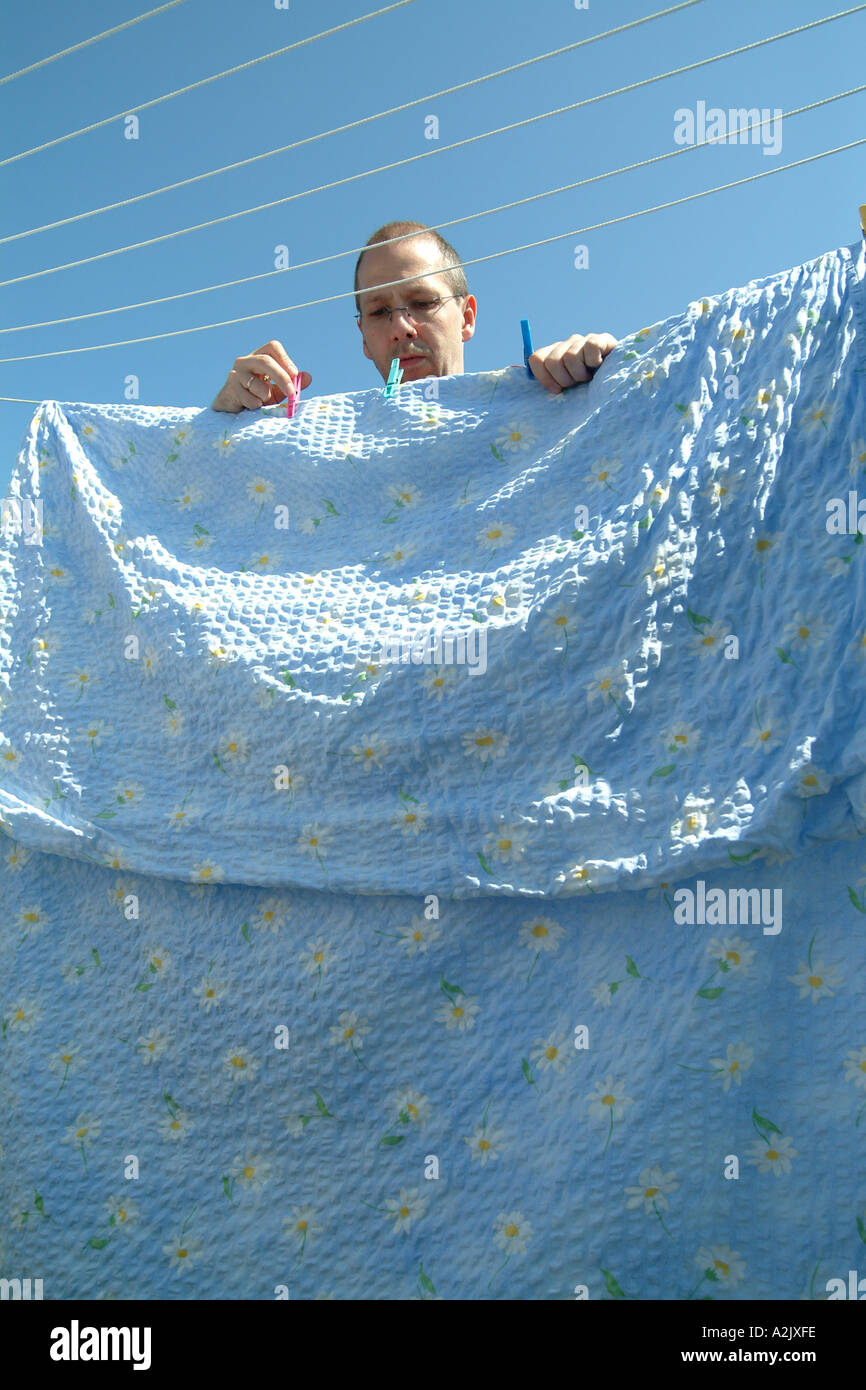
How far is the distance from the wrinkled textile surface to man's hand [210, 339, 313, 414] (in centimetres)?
22

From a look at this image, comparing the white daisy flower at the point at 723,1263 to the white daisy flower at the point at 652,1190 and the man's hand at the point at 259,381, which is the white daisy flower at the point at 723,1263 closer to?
the white daisy flower at the point at 652,1190

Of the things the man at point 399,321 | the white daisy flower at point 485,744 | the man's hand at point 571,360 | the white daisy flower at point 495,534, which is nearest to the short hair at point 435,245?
the man at point 399,321

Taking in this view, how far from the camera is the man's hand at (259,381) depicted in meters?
1.08

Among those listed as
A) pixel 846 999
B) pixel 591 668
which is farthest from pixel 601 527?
pixel 846 999

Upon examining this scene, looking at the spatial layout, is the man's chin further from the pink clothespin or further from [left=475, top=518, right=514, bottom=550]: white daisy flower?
[left=475, top=518, right=514, bottom=550]: white daisy flower

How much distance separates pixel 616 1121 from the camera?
2.17ft

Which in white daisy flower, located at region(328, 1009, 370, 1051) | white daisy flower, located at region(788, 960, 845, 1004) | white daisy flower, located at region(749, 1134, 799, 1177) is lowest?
white daisy flower, located at region(749, 1134, 799, 1177)

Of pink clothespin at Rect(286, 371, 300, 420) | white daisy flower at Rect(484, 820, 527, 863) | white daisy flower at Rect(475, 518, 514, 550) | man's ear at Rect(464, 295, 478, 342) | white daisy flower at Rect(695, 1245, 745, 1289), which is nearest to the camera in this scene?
white daisy flower at Rect(695, 1245, 745, 1289)

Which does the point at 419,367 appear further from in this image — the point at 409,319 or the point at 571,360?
the point at 571,360

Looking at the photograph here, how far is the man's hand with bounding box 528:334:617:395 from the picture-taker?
917 millimetres

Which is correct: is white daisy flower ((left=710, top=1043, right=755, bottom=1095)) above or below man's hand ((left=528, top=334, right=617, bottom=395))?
below

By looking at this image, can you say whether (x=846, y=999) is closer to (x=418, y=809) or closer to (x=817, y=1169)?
(x=817, y=1169)

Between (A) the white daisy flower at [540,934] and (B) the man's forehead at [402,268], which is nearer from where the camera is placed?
(A) the white daisy flower at [540,934]

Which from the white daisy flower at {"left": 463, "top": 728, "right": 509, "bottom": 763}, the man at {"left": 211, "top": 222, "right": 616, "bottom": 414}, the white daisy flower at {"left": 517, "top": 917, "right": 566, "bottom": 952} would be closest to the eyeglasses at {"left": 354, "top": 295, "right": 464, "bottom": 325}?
the man at {"left": 211, "top": 222, "right": 616, "bottom": 414}
